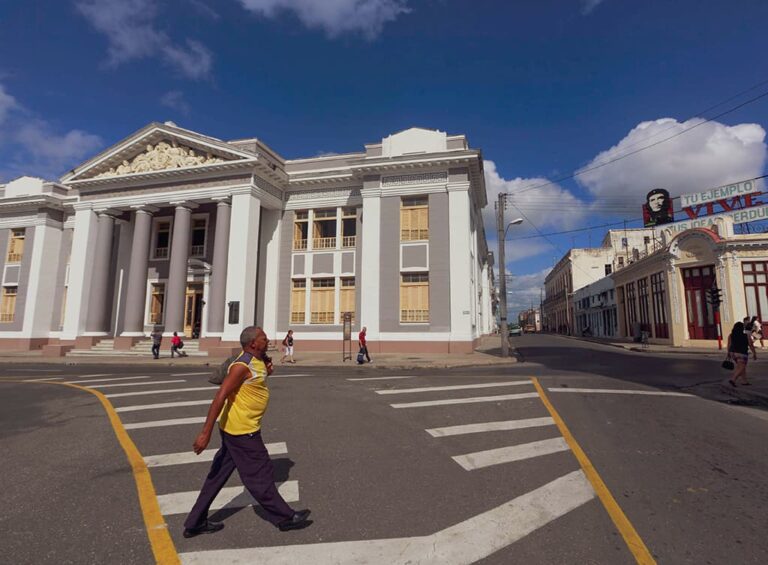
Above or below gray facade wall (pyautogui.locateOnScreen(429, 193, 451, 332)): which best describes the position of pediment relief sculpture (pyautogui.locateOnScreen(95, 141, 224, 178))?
above

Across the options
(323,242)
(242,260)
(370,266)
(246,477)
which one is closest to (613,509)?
(246,477)

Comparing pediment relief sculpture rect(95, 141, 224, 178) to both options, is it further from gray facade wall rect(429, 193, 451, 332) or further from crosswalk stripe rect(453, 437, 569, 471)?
crosswalk stripe rect(453, 437, 569, 471)

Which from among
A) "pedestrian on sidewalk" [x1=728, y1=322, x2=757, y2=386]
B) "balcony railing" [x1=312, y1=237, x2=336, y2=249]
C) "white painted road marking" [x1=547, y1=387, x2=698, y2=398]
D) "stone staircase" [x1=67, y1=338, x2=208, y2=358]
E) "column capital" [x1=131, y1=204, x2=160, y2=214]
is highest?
"column capital" [x1=131, y1=204, x2=160, y2=214]

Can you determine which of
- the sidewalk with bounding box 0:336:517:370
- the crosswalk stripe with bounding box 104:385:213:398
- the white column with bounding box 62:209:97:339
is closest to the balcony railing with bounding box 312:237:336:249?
the sidewalk with bounding box 0:336:517:370

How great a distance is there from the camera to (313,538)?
337 cm

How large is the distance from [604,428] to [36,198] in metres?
36.5

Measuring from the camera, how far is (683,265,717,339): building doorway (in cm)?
2733

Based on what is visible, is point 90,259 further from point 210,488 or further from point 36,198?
point 210,488

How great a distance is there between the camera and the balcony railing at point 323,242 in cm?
2639

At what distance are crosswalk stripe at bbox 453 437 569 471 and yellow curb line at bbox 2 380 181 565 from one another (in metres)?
3.08

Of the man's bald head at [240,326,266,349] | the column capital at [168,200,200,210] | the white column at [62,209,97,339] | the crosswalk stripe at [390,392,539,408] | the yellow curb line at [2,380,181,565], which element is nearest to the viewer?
the yellow curb line at [2,380,181,565]

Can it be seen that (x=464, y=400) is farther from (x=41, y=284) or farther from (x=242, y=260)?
(x=41, y=284)

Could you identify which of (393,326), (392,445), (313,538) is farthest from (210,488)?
(393,326)

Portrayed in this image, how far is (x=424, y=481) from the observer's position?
4.56 metres
